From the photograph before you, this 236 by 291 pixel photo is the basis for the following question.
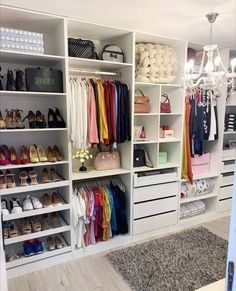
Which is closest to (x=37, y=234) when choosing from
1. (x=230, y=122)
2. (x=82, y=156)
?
(x=82, y=156)

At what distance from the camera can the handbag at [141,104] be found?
2580mm

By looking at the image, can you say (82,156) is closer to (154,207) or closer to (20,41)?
(154,207)

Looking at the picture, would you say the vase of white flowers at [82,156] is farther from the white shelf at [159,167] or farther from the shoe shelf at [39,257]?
the shoe shelf at [39,257]

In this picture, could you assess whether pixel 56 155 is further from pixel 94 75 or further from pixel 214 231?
pixel 214 231

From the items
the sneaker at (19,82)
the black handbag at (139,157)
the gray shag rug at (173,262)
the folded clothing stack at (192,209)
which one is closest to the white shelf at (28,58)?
the sneaker at (19,82)

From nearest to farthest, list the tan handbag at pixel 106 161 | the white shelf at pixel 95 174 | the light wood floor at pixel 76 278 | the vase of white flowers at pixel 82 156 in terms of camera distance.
Result: the light wood floor at pixel 76 278, the white shelf at pixel 95 174, the vase of white flowers at pixel 82 156, the tan handbag at pixel 106 161

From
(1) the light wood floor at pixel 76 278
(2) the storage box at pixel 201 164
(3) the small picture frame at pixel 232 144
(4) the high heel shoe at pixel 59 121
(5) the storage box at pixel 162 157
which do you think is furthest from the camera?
(3) the small picture frame at pixel 232 144

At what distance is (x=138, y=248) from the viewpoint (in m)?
2.51

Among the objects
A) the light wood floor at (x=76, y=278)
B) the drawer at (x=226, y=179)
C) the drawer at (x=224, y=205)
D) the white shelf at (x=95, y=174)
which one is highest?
the white shelf at (x=95, y=174)

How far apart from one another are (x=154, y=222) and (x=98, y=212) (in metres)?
0.73

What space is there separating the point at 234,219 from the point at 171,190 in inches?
83.9

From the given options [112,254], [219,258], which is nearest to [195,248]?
[219,258]

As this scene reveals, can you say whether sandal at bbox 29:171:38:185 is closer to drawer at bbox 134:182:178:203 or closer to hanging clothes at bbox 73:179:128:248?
hanging clothes at bbox 73:179:128:248

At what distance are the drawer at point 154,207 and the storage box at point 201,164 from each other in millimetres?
573
